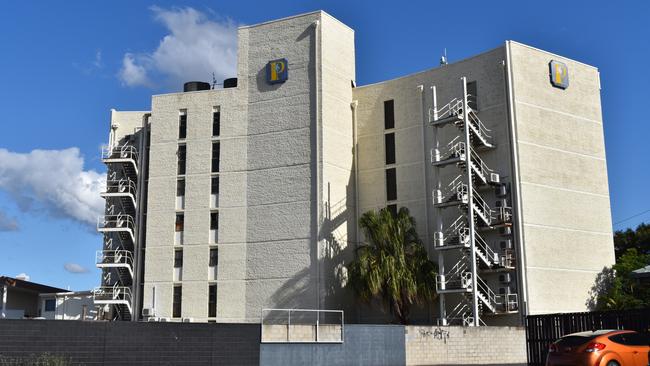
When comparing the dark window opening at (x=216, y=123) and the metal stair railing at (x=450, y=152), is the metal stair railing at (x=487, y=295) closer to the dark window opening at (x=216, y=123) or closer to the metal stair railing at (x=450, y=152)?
the metal stair railing at (x=450, y=152)

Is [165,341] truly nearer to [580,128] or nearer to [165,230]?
[165,230]

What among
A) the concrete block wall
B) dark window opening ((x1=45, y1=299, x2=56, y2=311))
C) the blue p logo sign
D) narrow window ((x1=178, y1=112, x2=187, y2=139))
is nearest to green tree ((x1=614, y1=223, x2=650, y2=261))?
the concrete block wall

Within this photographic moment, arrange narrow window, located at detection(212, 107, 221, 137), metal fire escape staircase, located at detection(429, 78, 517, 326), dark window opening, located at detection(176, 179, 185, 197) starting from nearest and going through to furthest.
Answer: metal fire escape staircase, located at detection(429, 78, 517, 326) < narrow window, located at detection(212, 107, 221, 137) < dark window opening, located at detection(176, 179, 185, 197)

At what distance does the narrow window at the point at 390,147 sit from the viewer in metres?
51.1

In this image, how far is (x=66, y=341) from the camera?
2800cm

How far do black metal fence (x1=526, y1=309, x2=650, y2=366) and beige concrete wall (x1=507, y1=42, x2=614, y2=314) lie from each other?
7116 millimetres

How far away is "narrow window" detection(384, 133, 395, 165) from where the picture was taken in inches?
2013

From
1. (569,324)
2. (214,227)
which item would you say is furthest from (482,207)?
(214,227)

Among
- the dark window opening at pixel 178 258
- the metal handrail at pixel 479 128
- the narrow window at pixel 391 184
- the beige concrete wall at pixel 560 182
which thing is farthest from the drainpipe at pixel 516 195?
A: the dark window opening at pixel 178 258

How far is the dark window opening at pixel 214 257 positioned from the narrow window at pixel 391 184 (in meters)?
11.9

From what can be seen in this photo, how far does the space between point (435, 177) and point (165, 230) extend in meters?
18.7

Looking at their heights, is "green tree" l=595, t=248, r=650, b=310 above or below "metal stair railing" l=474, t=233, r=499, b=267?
below

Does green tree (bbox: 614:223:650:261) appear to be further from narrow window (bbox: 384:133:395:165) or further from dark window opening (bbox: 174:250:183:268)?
dark window opening (bbox: 174:250:183:268)

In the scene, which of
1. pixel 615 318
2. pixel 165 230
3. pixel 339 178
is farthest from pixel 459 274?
pixel 165 230
